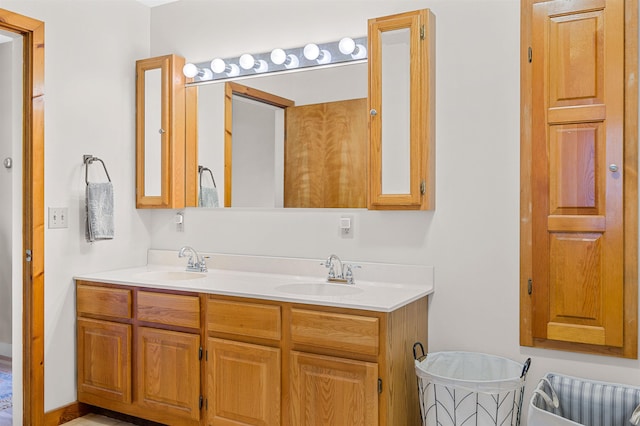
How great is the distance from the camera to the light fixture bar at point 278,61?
2.66m

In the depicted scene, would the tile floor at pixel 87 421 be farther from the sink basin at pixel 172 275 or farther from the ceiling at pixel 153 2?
the ceiling at pixel 153 2

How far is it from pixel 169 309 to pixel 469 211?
150cm

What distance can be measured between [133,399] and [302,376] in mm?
1049

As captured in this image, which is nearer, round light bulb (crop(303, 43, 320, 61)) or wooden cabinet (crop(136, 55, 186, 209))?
round light bulb (crop(303, 43, 320, 61))

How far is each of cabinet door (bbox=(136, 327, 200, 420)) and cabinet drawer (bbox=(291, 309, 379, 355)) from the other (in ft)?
1.91

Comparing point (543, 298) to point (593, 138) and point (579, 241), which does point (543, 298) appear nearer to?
point (579, 241)

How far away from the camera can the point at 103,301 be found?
2783mm

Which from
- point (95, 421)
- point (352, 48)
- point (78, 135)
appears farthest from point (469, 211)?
point (95, 421)

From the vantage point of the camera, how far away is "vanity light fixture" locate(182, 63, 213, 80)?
3109 millimetres

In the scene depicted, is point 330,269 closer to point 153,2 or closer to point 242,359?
point 242,359

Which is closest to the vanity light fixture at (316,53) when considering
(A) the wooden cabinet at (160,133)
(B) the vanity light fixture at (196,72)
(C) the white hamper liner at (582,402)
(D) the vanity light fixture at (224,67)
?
(D) the vanity light fixture at (224,67)

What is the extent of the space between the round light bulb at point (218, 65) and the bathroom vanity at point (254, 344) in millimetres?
1080

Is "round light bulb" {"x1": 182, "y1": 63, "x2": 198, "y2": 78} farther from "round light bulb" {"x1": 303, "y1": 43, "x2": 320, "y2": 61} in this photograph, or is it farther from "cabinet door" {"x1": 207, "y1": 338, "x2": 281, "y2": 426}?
"cabinet door" {"x1": 207, "y1": 338, "x2": 281, "y2": 426}

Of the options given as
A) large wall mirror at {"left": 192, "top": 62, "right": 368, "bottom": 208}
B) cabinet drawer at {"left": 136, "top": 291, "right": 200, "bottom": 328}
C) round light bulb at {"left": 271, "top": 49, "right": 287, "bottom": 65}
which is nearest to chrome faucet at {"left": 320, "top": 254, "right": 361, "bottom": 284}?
large wall mirror at {"left": 192, "top": 62, "right": 368, "bottom": 208}
